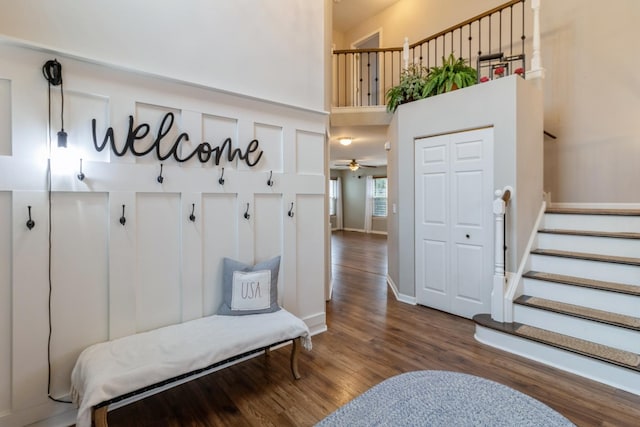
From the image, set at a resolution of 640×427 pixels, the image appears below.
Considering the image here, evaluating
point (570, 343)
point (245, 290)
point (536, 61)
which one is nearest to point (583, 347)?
point (570, 343)

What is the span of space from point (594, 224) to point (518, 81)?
5.60 feet

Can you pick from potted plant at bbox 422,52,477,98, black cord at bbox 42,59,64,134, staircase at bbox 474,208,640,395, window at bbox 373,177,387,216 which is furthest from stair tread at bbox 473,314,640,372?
window at bbox 373,177,387,216

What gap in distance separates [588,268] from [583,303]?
0.38m

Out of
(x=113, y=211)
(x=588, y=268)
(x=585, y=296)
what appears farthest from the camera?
(x=588, y=268)

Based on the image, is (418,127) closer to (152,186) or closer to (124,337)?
(152,186)

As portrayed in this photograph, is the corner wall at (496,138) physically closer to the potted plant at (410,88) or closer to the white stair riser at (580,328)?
the potted plant at (410,88)

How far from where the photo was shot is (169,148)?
6.82 ft

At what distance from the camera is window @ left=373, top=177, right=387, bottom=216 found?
11039 millimetres

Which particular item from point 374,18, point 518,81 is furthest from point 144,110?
point 374,18

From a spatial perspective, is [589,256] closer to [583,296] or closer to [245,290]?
[583,296]

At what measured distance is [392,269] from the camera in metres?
4.52

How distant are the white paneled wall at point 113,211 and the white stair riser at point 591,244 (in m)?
2.81

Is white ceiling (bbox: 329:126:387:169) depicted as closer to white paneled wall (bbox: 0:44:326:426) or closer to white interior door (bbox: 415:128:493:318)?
white interior door (bbox: 415:128:493:318)

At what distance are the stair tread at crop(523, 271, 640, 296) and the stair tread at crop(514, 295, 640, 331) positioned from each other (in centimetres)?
19
